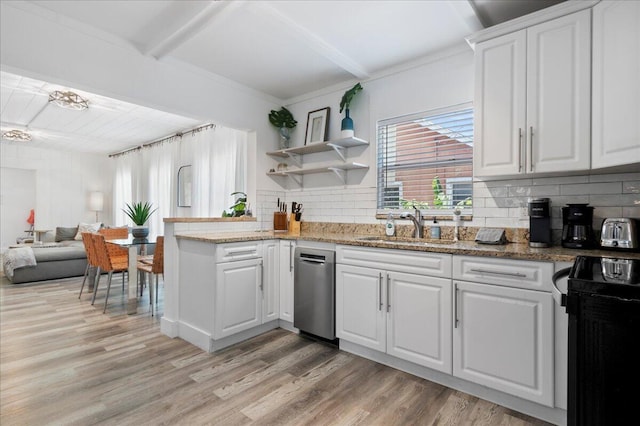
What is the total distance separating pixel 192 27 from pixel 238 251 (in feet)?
5.82

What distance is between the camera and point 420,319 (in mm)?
2166

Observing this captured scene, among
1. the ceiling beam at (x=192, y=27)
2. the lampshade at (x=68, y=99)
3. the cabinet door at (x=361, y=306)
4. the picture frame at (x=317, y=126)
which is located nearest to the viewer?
the ceiling beam at (x=192, y=27)

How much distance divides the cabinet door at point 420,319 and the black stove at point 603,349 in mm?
1075

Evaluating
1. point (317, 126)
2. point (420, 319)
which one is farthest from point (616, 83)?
point (317, 126)

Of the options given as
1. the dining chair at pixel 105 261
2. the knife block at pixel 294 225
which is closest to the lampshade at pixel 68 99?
the dining chair at pixel 105 261

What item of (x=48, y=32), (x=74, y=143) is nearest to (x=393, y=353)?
(x=48, y=32)

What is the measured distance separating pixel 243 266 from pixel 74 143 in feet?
21.5

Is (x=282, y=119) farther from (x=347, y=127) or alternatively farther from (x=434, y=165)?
(x=434, y=165)

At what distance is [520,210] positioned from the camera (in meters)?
2.39

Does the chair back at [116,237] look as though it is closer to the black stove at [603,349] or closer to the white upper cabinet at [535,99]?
the white upper cabinet at [535,99]

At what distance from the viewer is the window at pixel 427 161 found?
2.72m

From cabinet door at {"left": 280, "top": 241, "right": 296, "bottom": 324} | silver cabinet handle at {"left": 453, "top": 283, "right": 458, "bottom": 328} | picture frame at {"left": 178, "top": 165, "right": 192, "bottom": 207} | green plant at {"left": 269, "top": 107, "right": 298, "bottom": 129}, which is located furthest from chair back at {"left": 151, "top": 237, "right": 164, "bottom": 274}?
silver cabinet handle at {"left": 453, "top": 283, "right": 458, "bottom": 328}

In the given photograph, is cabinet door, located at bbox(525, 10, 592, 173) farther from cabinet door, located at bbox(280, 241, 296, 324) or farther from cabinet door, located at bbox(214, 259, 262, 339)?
cabinet door, located at bbox(214, 259, 262, 339)

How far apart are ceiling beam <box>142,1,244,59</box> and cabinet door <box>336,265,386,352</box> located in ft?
6.68
